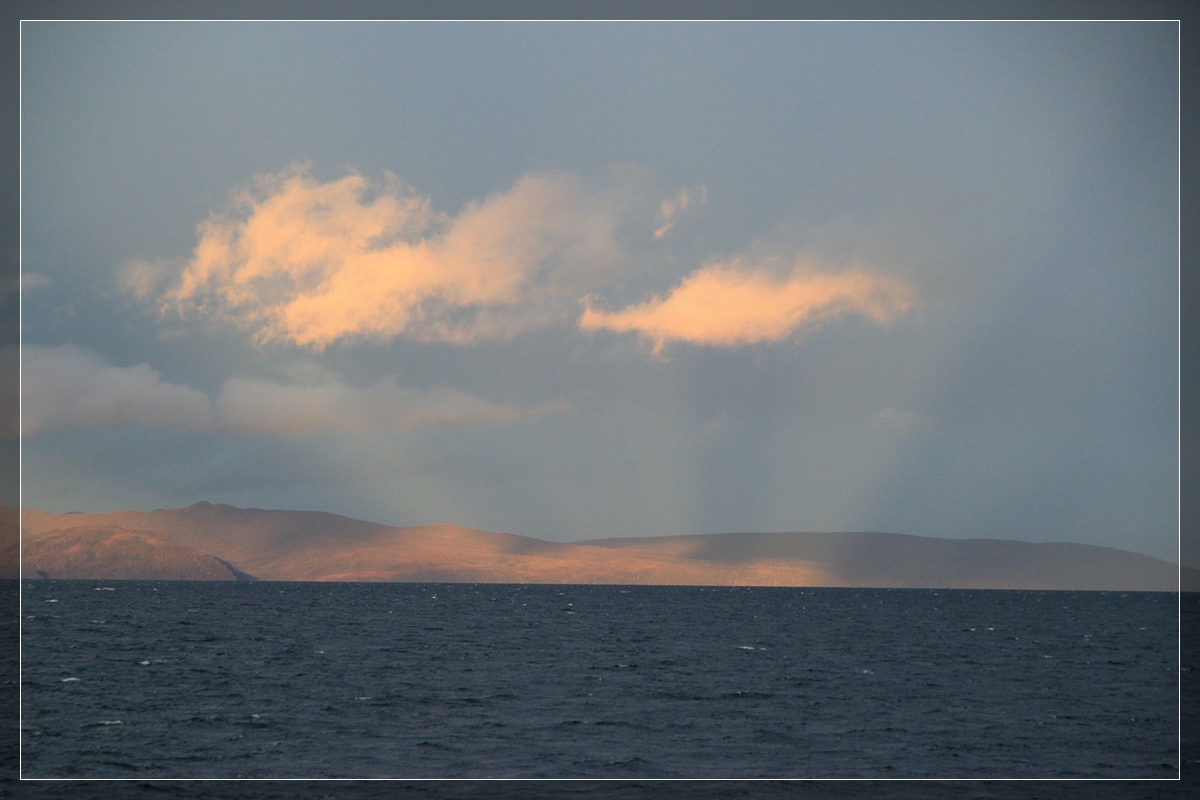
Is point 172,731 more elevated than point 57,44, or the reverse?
point 57,44

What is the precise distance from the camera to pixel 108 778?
2438cm

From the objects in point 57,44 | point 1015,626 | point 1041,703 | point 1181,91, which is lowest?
point 1015,626

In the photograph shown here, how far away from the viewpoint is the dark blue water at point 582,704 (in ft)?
88.4

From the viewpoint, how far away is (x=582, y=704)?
3666cm

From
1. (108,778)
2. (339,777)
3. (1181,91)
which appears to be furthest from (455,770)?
(1181,91)

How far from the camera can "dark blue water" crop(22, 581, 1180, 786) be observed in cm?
2695

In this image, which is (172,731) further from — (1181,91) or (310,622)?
(310,622)

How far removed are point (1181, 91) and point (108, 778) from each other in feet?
88.8

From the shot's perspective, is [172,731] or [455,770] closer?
[455,770]

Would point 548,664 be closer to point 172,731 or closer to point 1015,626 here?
point 172,731

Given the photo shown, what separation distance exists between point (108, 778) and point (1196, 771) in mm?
25359

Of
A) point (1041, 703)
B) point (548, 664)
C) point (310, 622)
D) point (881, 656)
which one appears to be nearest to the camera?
point (1041, 703)

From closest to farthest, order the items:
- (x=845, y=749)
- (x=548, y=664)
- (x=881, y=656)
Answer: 1. (x=845, y=749)
2. (x=548, y=664)
3. (x=881, y=656)
